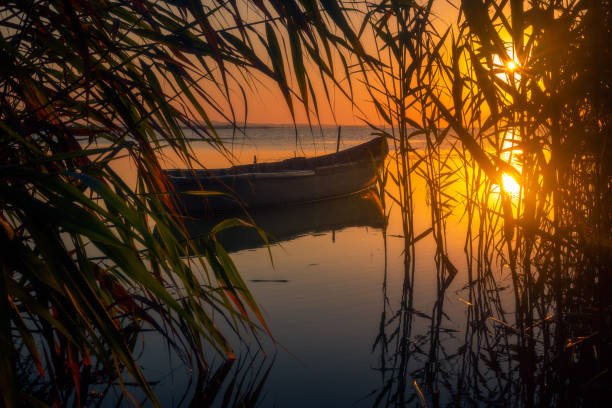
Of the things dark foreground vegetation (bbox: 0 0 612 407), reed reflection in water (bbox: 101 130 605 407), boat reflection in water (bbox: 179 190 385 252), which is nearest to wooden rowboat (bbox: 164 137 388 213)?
boat reflection in water (bbox: 179 190 385 252)

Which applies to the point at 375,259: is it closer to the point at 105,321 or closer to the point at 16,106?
the point at 16,106

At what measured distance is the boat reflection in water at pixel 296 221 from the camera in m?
6.52

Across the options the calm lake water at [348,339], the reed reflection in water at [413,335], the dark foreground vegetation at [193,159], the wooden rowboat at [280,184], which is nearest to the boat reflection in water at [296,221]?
the wooden rowboat at [280,184]

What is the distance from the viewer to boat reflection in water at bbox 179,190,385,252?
6.52 m

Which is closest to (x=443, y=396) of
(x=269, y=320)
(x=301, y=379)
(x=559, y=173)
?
(x=301, y=379)

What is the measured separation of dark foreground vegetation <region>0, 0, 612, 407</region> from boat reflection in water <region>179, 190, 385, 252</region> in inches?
130

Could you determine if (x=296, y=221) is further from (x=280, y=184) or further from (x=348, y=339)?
(x=348, y=339)

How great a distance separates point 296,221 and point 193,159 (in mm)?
6546

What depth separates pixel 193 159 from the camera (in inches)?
55.5

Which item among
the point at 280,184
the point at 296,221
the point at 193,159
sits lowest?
the point at 296,221

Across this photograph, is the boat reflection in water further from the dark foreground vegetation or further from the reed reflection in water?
the dark foreground vegetation

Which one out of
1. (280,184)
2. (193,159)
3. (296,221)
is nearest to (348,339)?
(193,159)

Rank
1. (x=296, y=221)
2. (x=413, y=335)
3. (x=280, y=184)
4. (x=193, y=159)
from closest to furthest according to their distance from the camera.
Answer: (x=193, y=159) < (x=413, y=335) < (x=296, y=221) < (x=280, y=184)

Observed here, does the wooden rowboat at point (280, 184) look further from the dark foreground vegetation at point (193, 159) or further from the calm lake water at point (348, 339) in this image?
the dark foreground vegetation at point (193, 159)
